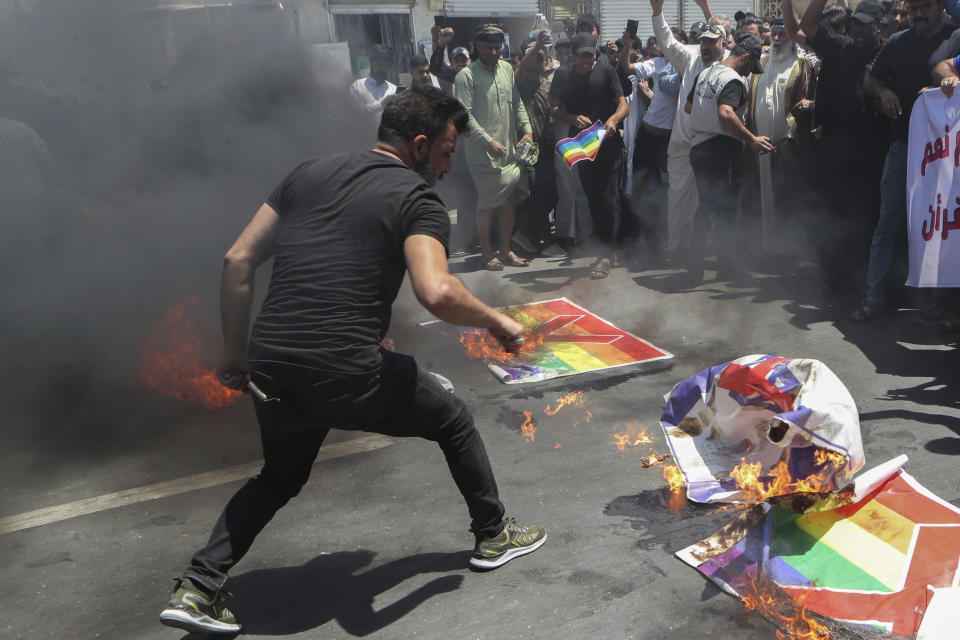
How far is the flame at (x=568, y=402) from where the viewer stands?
14.5ft

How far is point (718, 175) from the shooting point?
684cm

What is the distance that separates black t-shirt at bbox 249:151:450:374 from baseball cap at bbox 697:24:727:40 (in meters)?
4.86

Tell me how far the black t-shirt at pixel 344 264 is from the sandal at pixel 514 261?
5.19m

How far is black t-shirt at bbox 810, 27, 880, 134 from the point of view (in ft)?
19.6

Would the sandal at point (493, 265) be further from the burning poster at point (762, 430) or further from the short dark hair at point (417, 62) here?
the burning poster at point (762, 430)

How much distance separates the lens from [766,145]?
6.46m

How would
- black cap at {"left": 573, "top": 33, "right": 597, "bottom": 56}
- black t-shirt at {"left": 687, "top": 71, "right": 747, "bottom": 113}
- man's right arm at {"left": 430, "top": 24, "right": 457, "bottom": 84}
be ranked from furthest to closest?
1. man's right arm at {"left": 430, "top": 24, "right": 457, "bottom": 84}
2. black cap at {"left": 573, "top": 33, "right": 597, "bottom": 56}
3. black t-shirt at {"left": 687, "top": 71, "right": 747, "bottom": 113}

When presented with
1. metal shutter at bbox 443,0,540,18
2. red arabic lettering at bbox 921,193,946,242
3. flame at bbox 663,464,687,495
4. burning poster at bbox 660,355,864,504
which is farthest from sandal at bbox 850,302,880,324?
metal shutter at bbox 443,0,540,18

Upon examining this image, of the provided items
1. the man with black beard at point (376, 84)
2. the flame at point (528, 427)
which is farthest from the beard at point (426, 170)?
the man with black beard at point (376, 84)

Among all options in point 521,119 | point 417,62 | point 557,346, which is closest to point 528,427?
point 557,346

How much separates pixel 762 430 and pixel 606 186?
4782 millimetres

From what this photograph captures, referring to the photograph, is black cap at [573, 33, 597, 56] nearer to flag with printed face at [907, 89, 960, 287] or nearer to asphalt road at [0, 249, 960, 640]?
flag with printed face at [907, 89, 960, 287]

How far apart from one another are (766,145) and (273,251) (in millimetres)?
4802

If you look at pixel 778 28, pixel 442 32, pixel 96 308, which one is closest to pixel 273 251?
pixel 96 308
